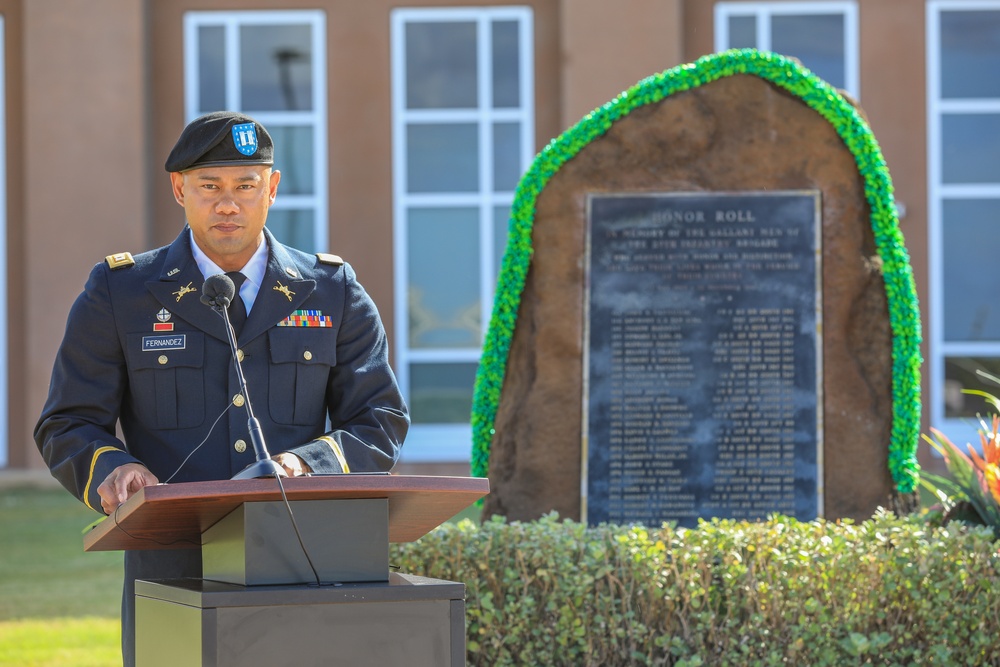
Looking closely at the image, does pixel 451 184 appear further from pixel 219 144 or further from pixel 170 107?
pixel 219 144

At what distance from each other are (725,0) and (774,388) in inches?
273

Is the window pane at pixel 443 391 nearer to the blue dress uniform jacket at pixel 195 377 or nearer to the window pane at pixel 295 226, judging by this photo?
the window pane at pixel 295 226

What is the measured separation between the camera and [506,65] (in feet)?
39.1

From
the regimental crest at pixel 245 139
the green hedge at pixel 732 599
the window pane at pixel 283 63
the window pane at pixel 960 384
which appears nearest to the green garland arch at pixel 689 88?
the green hedge at pixel 732 599

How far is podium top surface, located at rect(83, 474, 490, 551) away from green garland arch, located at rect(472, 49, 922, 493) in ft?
10.4

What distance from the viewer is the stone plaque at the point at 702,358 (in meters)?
5.64

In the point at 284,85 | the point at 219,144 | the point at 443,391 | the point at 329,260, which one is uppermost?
the point at 284,85

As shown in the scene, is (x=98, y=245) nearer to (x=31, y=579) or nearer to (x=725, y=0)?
(x=31, y=579)

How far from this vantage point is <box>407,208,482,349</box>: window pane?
467 inches

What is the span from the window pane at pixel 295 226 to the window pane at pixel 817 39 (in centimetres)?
454

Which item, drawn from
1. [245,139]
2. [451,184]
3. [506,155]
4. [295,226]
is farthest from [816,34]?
[245,139]

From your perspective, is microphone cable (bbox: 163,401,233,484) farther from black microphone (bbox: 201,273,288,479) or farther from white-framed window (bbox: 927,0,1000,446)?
white-framed window (bbox: 927,0,1000,446)

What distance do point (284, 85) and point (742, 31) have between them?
421cm

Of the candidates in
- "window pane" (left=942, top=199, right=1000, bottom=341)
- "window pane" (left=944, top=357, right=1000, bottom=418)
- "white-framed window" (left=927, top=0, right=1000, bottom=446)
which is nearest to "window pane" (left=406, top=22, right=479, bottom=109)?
"white-framed window" (left=927, top=0, right=1000, bottom=446)
